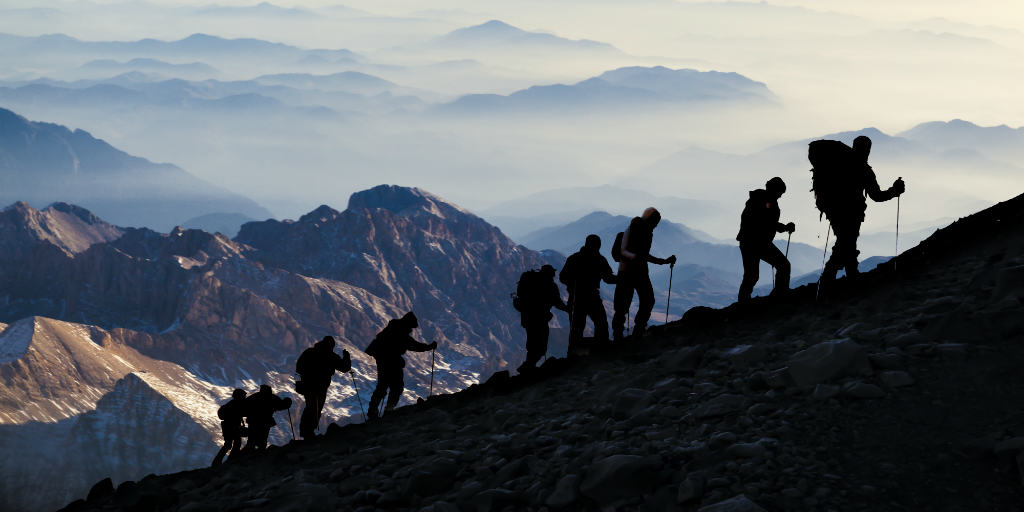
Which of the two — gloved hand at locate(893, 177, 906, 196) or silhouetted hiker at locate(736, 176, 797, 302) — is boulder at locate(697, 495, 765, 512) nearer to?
silhouetted hiker at locate(736, 176, 797, 302)

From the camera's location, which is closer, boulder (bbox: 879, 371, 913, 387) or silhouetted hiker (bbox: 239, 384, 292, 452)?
boulder (bbox: 879, 371, 913, 387)

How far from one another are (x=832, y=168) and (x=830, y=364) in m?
4.72

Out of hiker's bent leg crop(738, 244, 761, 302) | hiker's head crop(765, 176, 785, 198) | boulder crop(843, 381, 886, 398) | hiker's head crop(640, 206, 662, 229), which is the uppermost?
hiker's head crop(765, 176, 785, 198)

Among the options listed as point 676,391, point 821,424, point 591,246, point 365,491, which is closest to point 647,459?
point 821,424

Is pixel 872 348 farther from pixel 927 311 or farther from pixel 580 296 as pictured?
pixel 580 296

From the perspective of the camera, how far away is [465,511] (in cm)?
941

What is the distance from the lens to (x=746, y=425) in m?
9.64

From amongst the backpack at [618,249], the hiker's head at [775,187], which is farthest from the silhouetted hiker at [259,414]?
the hiker's head at [775,187]

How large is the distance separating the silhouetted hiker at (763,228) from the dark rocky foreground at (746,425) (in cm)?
80

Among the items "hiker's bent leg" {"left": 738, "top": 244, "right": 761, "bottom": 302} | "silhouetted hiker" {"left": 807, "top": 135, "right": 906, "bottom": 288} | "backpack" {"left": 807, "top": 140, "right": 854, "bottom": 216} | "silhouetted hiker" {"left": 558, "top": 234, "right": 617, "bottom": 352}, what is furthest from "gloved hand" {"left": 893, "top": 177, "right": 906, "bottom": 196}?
"silhouetted hiker" {"left": 558, "top": 234, "right": 617, "bottom": 352}

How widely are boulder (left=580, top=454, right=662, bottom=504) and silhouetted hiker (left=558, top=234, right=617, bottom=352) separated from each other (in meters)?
6.93

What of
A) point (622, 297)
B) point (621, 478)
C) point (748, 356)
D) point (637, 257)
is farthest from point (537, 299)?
point (621, 478)

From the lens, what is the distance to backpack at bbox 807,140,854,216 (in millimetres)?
13992

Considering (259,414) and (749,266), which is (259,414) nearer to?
(259,414)
